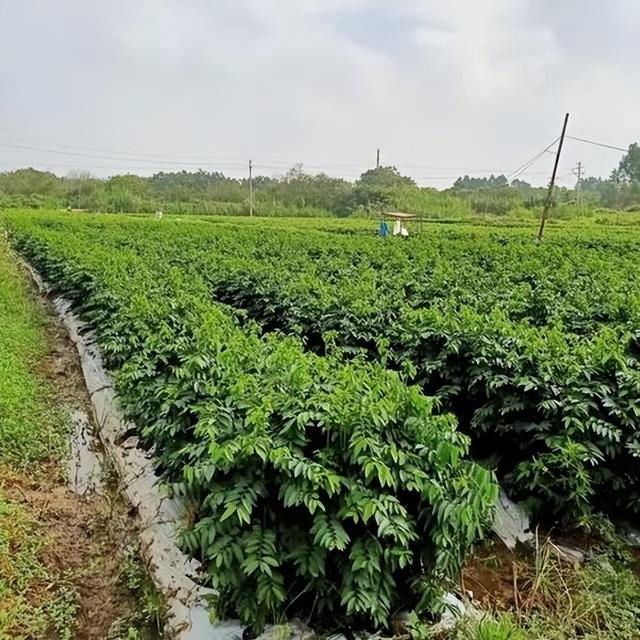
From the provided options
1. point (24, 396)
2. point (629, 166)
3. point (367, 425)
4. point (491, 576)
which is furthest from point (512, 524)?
point (629, 166)

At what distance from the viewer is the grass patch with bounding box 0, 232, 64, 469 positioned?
14.5 ft

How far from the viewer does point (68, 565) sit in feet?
10.6

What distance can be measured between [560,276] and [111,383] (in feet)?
19.2

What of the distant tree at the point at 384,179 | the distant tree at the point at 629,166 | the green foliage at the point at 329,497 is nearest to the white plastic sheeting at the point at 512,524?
the green foliage at the point at 329,497

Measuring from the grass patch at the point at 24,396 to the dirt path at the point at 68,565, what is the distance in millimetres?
205

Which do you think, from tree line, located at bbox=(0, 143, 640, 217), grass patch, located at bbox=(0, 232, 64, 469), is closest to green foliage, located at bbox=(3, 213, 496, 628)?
grass patch, located at bbox=(0, 232, 64, 469)

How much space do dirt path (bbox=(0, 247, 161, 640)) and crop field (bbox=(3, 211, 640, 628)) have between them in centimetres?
54

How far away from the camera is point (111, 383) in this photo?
5.52 meters

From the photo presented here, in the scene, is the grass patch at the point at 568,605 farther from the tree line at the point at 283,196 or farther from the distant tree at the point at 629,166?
the distant tree at the point at 629,166

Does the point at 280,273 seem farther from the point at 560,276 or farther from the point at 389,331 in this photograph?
the point at 560,276

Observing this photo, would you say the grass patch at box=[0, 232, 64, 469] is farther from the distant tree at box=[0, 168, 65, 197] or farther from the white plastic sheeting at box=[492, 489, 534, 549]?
the distant tree at box=[0, 168, 65, 197]

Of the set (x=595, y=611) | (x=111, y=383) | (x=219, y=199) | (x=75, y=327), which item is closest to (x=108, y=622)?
(x=595, y=611)

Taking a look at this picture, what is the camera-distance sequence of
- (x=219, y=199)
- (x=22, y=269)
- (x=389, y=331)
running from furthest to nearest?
(x=219, y=199)
(x=22, y=269)
(x=389, y=331)

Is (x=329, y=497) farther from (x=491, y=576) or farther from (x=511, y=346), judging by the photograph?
(x=511, y=346)
